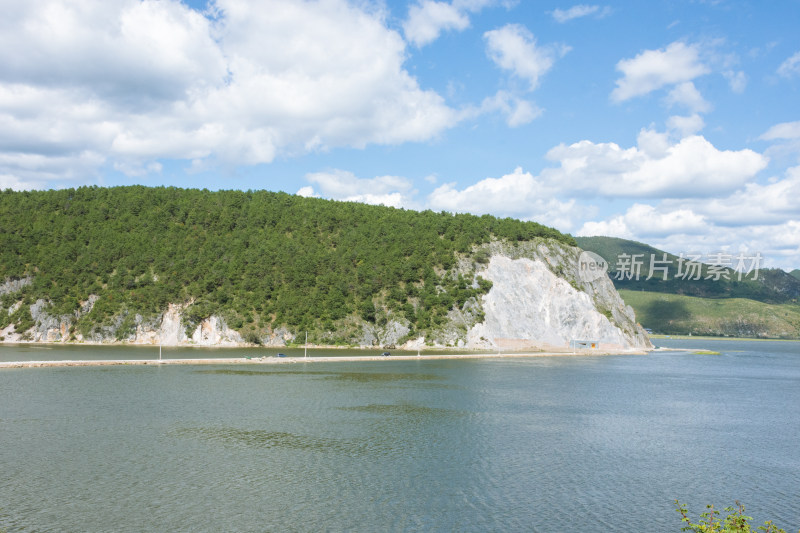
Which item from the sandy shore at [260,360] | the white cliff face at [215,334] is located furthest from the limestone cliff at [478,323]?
the sandy shore at [260,360]

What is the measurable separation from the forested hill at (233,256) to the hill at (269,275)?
→ 0.36 m

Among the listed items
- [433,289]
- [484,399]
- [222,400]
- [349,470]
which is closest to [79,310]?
[433,289]

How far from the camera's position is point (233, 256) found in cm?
15412

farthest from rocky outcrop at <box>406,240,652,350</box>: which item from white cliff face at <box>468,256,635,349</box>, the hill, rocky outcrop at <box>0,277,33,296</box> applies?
rocky outcrop at <box>0,277,33,296</box>

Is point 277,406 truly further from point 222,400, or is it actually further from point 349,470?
point 349,470

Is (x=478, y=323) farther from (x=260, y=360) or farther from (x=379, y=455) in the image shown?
(x=379, y=455)

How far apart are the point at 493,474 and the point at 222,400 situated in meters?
31.9

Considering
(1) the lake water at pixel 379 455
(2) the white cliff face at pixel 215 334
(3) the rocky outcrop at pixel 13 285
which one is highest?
(3) the rocky outcrop at pixel 13 285

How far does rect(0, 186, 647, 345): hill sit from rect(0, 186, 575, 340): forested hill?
1.19ft

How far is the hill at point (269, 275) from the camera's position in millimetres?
137000

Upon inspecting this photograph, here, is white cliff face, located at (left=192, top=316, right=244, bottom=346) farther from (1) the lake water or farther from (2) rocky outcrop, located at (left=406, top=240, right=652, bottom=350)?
(1) the lake water

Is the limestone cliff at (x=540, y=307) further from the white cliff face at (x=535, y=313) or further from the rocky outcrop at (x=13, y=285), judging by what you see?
the rocky outcrop at (x=13, y=285)

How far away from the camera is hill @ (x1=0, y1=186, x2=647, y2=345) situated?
449 ft

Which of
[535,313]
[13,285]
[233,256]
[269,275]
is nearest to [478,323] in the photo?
[535,313]
